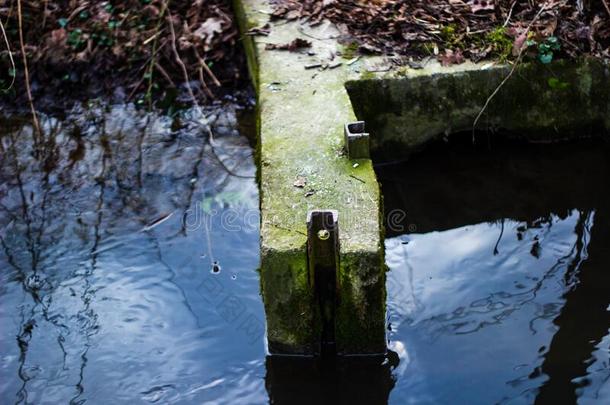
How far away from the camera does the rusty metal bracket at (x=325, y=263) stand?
3.23 m

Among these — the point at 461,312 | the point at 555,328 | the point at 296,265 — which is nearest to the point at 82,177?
the point at 296,265

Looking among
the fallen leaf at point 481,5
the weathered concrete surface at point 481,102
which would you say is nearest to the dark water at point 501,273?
the weathered concrete surface at point 481,102

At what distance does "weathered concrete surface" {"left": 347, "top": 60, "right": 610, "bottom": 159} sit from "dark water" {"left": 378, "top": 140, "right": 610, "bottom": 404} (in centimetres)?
14

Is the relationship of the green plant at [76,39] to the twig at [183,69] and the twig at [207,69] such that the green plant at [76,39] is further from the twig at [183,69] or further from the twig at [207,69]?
the twig at [207,69]

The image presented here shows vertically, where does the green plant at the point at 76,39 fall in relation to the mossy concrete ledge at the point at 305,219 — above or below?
above

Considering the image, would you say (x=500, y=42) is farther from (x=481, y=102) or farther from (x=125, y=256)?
(x=125, y=256)

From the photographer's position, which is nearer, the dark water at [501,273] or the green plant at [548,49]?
the dark water at [501,273]

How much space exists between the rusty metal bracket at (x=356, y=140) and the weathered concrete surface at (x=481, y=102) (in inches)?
44.3

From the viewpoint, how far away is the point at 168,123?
6.02 metres

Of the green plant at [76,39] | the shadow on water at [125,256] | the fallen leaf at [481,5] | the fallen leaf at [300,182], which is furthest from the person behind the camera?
the green plant at [76,39]

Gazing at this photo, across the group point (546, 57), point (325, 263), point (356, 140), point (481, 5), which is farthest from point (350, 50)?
point (325, 263)

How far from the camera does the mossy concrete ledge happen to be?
3.41 m

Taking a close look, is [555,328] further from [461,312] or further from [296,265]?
[296,265]

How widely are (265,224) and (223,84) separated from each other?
119 inches
